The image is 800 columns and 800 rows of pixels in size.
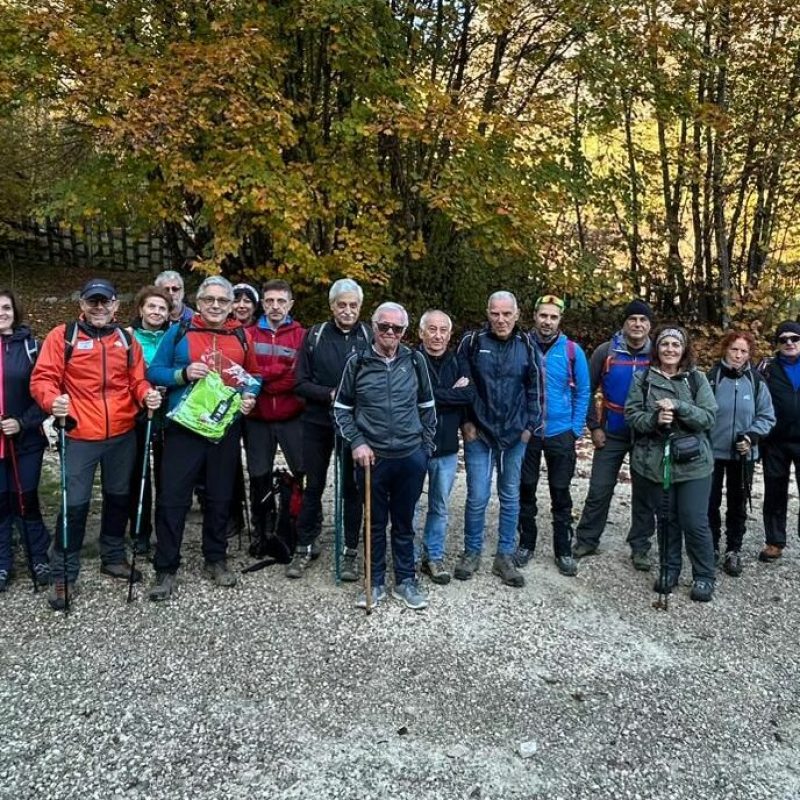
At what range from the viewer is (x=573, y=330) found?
1354 cm

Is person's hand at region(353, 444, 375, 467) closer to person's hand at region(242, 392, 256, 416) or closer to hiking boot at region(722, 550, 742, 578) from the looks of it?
person's hand at region(242, 392, 256, 416)

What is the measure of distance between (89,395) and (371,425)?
1837 millimetres

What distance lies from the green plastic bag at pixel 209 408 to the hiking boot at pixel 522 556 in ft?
7.83

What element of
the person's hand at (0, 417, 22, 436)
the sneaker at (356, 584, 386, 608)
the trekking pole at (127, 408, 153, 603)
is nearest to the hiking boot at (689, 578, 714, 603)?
the sneaker at (356, 584, 386, 608)

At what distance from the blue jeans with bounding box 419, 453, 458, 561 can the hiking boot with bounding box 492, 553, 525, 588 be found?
424 millimetres

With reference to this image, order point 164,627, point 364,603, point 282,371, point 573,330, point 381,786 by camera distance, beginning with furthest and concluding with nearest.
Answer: point 573,330
point 282,371
point 364,603
point 164,627
point 381,786

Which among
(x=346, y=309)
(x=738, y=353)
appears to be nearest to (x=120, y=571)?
(x=346, y=309)

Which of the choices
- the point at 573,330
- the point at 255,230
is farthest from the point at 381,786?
the point at 573,330

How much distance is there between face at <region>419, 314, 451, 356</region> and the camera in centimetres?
468

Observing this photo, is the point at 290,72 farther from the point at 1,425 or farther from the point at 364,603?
the point at 364,603

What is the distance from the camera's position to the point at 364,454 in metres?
4.34

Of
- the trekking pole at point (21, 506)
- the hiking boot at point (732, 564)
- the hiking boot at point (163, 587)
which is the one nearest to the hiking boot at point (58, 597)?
the trekking pole at point (21, 506)

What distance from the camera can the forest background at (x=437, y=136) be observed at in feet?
27.3

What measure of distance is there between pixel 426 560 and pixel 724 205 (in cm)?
964
